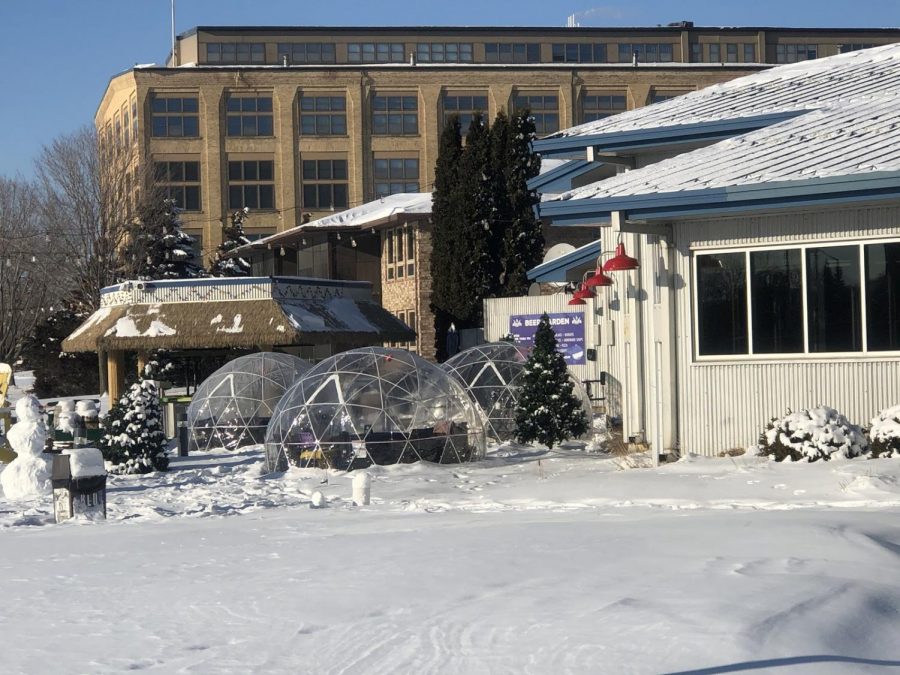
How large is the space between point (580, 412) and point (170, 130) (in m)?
52.1

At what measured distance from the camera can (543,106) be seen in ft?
236

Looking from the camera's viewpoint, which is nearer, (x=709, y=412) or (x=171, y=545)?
(x=171, y=545)

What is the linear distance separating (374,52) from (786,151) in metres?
65.2

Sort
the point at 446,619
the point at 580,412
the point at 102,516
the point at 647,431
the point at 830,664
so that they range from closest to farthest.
Answer: the point at 830,664, the point at 446,619, the point at 102,516, the point at 647,431, the point at 580,412

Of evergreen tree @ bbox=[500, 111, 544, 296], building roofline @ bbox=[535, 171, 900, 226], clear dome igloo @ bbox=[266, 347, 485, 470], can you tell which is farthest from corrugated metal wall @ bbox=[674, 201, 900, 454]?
evergreen tree @ bbox=[500, 111, 544, 296]

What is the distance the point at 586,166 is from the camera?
77.4ft

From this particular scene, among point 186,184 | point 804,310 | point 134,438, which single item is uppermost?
point 186,184

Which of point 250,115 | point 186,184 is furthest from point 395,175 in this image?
point 186,184

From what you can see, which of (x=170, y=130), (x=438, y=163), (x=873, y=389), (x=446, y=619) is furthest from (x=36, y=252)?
(x=446, y=619)

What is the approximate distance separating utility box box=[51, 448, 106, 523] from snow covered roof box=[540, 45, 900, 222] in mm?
6659

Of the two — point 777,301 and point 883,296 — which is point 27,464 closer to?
point 777,301

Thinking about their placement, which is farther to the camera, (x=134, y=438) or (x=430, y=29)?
(x=430, y=29)

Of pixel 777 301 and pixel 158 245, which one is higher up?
pixel 158 245

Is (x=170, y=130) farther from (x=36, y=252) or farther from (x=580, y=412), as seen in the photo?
(x=580, y=412)
